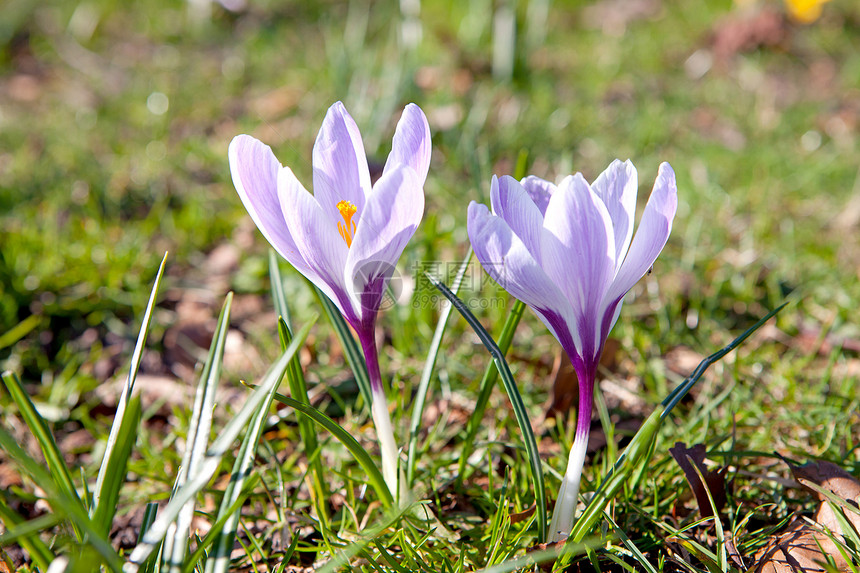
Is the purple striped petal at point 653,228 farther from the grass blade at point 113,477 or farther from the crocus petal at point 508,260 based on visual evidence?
the grass blade at point 113,477

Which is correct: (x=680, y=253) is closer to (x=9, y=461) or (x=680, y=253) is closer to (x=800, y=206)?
(x=800, y=206)

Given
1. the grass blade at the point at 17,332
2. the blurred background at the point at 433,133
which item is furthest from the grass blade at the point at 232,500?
the grass blade at the point at 17,332

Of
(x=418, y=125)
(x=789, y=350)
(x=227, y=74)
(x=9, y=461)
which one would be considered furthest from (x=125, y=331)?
(x=227, y=74)

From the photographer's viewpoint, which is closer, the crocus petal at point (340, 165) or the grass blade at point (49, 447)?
the grass blade at point (49, 447)

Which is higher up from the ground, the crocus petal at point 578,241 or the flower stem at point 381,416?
the crocus petal at point 578,241

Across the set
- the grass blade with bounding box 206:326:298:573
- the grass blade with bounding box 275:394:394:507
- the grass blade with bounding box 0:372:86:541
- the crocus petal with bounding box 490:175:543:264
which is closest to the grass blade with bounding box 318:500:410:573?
the grass blade with bounding box 275:394:394:507
